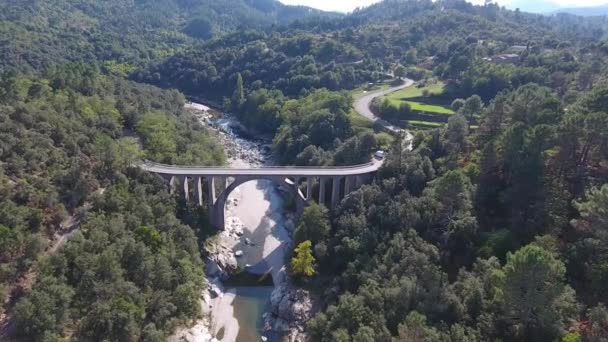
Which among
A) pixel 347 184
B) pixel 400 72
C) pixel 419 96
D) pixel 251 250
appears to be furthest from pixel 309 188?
pixel 400 72

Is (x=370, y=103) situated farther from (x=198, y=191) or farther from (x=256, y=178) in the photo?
(x=198, y=191)

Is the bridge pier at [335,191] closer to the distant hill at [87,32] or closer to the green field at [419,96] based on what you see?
the green field at [419,96]

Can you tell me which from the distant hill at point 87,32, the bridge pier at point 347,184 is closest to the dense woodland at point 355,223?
the bridge pier at point 347,184

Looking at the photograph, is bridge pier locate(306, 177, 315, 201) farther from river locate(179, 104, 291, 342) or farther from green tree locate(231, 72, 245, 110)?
green tree locate(231, 72, 245, 110)

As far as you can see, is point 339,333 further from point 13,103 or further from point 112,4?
point 112,4

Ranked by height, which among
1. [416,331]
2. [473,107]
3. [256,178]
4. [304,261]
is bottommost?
→ [304,261]

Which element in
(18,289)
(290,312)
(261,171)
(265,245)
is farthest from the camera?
(265,245)

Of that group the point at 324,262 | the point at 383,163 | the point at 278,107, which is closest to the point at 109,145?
the point at 324,262

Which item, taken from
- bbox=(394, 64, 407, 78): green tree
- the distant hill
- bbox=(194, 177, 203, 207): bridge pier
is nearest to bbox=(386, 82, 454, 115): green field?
bbox=(394, 64, 407, 78): green tree
